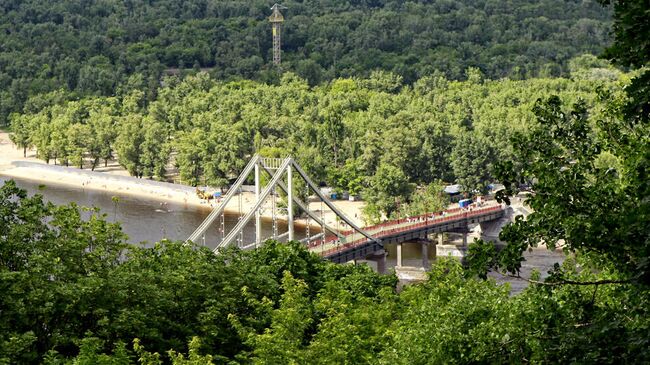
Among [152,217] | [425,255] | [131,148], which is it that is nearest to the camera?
[425,255]

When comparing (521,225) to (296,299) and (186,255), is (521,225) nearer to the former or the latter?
(296,299)

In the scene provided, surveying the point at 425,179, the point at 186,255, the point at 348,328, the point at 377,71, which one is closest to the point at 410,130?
the point at 425,179

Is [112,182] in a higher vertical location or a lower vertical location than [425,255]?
higher

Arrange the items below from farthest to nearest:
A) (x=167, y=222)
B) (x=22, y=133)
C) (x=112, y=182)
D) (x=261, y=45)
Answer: (x=261, y=45), (x=22, y=133), (x=112, y=182), (x=167, y=222)

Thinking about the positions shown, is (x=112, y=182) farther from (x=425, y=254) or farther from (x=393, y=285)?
(x=393, y=285)

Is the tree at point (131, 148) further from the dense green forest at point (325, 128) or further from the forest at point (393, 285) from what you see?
the forest at point (393, 285)

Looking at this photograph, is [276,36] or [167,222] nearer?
[167,222]

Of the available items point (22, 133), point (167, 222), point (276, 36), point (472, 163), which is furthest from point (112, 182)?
point (276, 36)

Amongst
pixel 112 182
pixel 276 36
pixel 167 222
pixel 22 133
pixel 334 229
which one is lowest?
pixel 167 222
